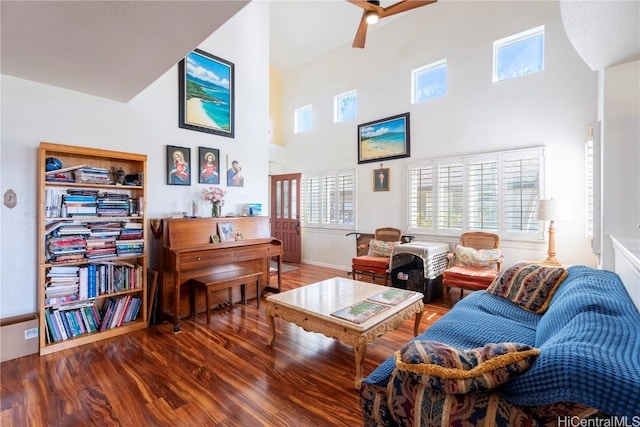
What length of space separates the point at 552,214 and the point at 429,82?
2.82m

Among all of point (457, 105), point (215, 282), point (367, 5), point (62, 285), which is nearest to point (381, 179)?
point (457, 105)

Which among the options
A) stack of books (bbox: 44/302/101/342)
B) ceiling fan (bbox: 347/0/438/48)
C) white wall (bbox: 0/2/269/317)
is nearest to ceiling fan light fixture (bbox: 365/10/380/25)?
ceiling fan (bbox: 347/0/438/48)

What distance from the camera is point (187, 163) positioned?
3.82m

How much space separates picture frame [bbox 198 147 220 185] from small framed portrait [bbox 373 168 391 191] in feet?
9.25

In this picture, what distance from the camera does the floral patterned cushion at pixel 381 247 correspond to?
4.83m

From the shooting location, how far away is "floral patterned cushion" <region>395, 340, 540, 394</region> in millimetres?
1001

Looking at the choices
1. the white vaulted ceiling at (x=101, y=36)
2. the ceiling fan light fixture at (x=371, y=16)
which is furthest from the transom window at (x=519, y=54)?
the white vaulted ceiling at (x=101, y=36)

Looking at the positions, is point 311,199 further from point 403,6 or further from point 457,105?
point 403,6

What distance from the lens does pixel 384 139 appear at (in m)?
5.41

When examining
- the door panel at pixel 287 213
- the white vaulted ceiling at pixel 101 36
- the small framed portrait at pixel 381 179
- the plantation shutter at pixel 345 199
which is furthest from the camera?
the door panel at pixel 287 213

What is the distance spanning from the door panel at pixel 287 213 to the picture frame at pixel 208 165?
2.83m

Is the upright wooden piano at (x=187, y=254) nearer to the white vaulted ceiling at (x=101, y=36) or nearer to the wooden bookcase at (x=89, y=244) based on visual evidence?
the wooden bookcase at (x=89, y=244)

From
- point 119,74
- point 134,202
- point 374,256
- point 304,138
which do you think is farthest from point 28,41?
point 304,138

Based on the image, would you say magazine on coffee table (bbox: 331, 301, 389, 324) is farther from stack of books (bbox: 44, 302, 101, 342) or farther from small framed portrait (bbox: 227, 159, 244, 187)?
small framed portrait (bbox: 227, 159, 244, 187)
